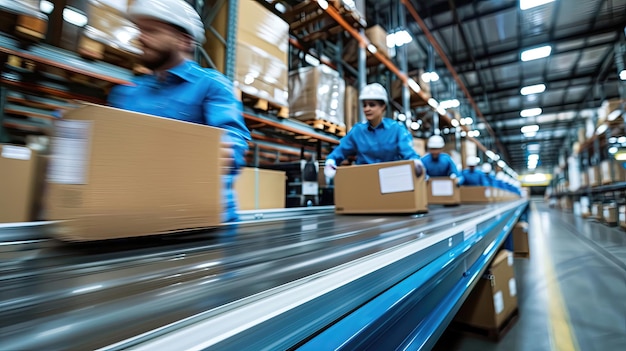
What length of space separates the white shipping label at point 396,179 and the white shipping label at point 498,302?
82 cm

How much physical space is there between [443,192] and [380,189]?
2387mm

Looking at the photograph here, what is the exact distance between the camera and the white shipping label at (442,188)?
397cm

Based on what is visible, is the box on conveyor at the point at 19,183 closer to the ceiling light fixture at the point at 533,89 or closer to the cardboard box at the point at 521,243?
the cardboard box at the point at 521,243

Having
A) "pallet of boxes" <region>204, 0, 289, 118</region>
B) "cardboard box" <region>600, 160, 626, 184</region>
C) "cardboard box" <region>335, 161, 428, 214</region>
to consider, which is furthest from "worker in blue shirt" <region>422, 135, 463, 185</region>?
"cardboard box" <region>600, 160, 626, 184</region>

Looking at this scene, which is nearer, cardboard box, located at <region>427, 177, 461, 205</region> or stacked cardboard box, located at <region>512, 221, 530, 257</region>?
cardboard box, located at <region>427, 177, 461, 205</region>

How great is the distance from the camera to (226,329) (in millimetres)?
343

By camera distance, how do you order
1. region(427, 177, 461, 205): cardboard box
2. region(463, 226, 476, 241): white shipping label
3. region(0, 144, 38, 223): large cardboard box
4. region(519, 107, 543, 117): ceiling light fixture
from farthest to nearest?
region(519, 107, 543, 117): ceiling light fixture → region(427, 177, 461, 205): cardboard box → region(0, 144, 38, 223): large cardboard box → region(463, 226, 476, 241): white shipping label

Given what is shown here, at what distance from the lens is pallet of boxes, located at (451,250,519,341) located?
70.6 inches

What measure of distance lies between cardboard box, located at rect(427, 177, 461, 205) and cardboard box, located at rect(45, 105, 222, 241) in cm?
378

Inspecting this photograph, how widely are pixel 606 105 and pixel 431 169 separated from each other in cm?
491

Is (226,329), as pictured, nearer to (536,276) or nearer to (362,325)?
(362,325)

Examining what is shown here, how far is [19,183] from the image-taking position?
4.81 ft

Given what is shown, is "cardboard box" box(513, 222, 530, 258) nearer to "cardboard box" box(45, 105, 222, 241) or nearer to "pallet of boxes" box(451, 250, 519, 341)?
"pallet of boxes" box(451, 250, 519, 341)

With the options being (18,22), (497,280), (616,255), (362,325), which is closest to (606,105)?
(616,255)
